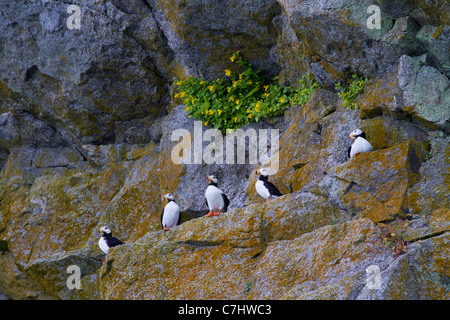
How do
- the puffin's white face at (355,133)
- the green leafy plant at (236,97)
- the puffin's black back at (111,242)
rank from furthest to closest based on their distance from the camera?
the green leafy plant at (236,97), the puffin's black back at (111,242), the puffin's white face at (355,133)

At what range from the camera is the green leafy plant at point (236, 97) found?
36.2 ft

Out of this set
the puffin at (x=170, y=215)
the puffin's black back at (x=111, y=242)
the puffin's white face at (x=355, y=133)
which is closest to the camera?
the puffin's white face at (x=355, y=133)

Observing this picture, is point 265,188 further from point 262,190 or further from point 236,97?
point 236,97

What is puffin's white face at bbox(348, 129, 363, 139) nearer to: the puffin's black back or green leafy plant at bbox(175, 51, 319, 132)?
green leafy plant at bbox(175, 51, 319, 132)

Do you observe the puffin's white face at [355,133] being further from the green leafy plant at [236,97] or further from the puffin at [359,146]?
the green leafy plant at [236,97]

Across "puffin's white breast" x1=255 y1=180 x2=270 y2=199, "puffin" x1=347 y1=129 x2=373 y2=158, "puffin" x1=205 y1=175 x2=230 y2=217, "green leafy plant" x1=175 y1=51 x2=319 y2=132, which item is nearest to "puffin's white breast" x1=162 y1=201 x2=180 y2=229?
"puffin" x1=205 y1=175 x2=230 y2=217

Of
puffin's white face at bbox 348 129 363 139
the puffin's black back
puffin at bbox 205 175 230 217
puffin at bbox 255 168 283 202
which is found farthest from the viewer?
the puffin's black back

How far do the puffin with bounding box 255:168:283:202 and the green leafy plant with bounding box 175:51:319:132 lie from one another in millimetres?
2034

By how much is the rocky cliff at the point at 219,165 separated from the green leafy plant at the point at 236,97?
23cm

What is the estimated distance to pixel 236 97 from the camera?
456 inches

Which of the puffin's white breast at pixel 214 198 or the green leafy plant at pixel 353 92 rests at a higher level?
the green leafy plant at pixel 353 92

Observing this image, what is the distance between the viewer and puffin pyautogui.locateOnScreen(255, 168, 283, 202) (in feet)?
29.0

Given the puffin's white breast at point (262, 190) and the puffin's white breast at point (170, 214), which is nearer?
the puffin's white breast at point (262, 190)

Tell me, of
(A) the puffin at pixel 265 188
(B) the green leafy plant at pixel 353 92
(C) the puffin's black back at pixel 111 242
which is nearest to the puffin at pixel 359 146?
(B) the green leafy plant at pixel 353 92
